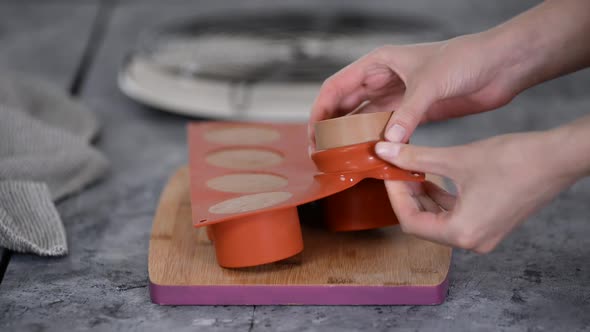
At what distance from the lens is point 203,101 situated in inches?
58.9

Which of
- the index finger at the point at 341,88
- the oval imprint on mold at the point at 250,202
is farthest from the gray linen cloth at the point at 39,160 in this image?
the index finger at the point at 341,88

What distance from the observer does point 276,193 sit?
960 millimetres

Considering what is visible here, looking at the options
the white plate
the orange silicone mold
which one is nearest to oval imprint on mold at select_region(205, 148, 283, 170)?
the orange silicone mold

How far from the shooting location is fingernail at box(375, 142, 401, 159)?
897mm

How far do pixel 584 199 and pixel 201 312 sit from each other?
25.1 inches

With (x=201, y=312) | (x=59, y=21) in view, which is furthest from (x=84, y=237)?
(x=59, y=21)

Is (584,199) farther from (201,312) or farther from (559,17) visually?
(201,312)

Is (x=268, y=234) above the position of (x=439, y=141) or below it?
above

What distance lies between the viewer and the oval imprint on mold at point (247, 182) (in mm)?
1000

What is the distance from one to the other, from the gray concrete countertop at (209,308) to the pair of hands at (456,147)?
0.10 metres

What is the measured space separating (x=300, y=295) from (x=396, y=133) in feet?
0.69

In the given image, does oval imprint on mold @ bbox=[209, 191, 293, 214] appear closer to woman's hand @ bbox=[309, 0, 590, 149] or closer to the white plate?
woman's hand @ bbox=[309, 0, 590, 149]

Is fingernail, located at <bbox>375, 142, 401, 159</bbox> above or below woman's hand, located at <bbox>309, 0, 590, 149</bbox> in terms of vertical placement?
below

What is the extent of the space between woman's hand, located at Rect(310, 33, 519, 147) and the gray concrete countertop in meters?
0.20
